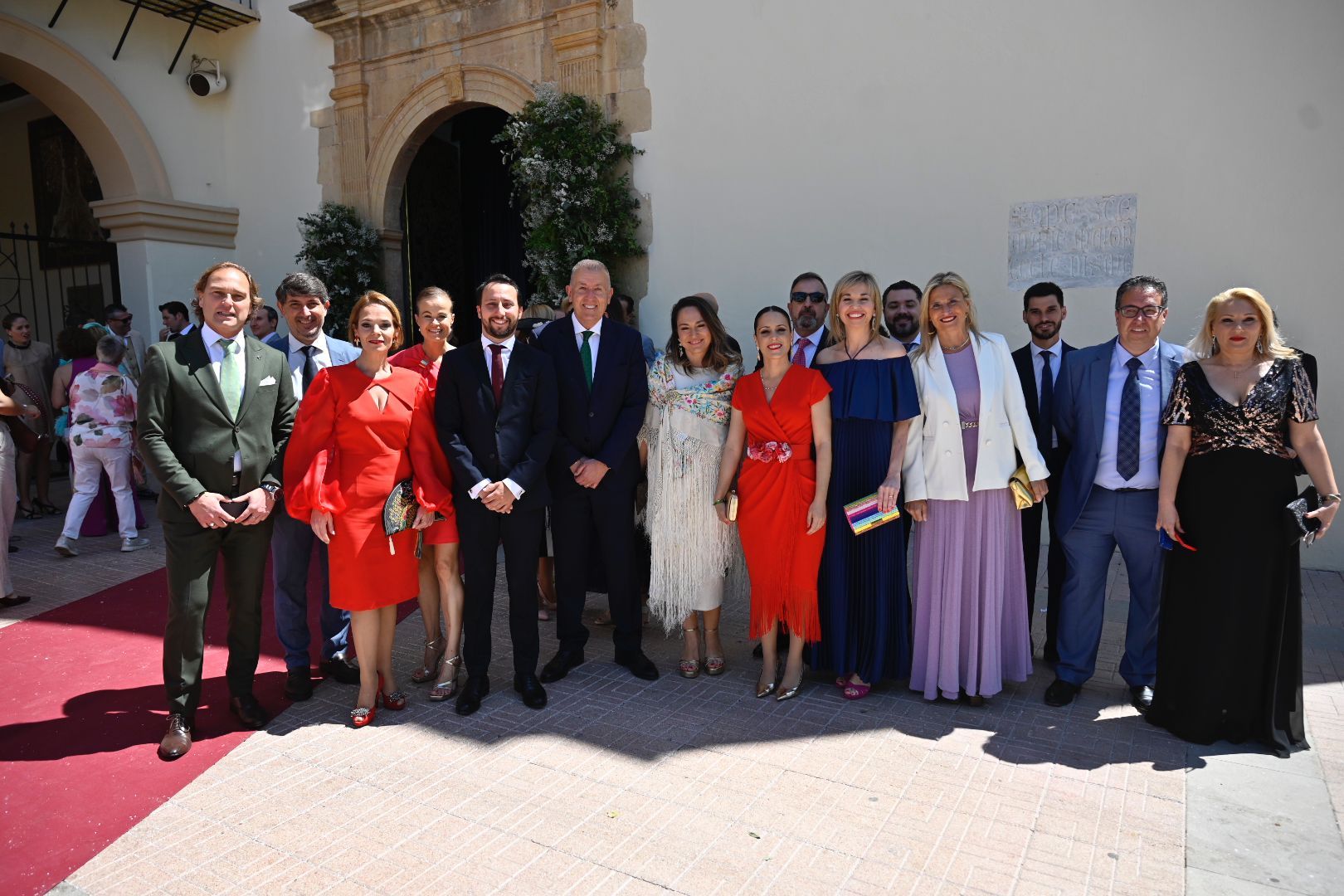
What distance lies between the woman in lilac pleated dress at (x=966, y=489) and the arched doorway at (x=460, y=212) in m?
7.18

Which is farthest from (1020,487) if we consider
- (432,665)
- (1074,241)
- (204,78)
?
(204,78)

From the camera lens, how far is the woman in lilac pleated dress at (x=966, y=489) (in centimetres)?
377

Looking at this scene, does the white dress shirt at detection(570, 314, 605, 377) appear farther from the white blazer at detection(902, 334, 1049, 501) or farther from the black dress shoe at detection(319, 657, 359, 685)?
the black dress shoe at detection(319, 657, 359, 685)

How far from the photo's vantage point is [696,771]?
3301 millimetres

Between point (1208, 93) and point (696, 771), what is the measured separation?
570 cm

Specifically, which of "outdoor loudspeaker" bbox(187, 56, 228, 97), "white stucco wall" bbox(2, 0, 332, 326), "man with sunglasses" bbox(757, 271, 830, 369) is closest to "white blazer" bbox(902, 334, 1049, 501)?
"man with sunglasses" bbox(757, 271, 830, 369)

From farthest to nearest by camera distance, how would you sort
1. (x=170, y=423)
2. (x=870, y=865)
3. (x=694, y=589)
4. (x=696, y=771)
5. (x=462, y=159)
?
(x=462, y=159) < (x=694, y=589) < (x=170, y=423) < (x=696, y=771) < (x=870, y=865)

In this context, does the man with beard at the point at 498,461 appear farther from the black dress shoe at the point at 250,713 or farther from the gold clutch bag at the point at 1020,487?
the gold clutch bag at the point at 1020,487

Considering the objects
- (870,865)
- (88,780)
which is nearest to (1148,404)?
(870,865)

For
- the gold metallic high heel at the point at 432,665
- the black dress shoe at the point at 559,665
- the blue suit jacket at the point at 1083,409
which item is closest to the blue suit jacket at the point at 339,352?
the gold metallic high heel at the point at 432,665

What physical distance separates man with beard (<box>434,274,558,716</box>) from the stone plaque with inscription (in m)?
4.19

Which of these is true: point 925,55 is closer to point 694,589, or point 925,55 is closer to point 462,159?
point 694,589

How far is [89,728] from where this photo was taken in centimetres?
383

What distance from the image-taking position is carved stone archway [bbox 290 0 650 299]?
26.2 ft
